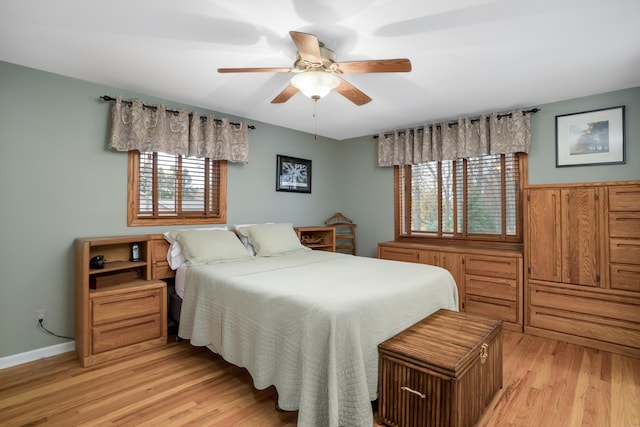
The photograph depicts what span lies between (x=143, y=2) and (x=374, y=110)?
2.50 metres

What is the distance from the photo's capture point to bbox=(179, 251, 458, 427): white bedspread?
1.62m

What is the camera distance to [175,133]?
325 cm

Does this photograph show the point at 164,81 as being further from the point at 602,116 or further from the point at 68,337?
the point at 602,116

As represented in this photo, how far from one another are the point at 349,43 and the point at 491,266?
2.73 m

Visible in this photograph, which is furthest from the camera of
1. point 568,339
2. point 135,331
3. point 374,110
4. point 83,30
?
point 374,110

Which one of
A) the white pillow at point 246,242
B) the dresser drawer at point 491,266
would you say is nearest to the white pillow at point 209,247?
the white pillow at point 246,242

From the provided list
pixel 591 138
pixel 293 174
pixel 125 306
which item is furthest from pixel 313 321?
pixel 591 138

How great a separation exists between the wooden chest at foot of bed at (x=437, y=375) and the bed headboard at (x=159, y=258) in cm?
225

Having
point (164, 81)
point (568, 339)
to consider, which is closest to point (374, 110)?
point (164, 81)

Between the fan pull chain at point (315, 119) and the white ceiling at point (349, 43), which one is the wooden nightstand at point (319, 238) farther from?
the white ceiling at point (349, 43)

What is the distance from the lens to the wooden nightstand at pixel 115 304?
2477 mm

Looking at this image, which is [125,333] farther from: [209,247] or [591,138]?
[591,138]

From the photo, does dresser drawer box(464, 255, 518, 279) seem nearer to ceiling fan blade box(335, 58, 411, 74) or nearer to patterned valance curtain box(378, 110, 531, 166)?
patterned valance curtain box(378, 110, 531, 166)

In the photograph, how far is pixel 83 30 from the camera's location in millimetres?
2027
